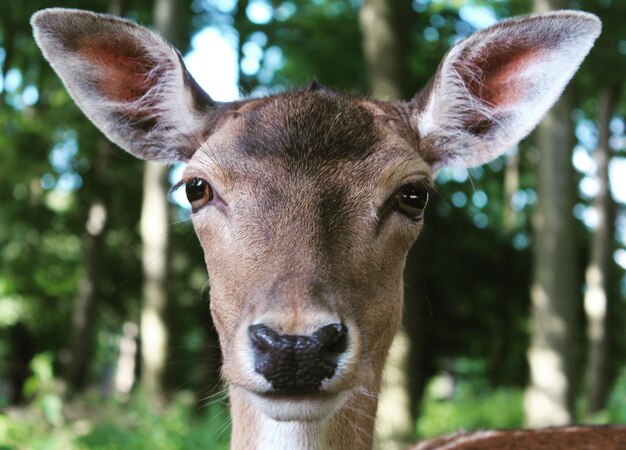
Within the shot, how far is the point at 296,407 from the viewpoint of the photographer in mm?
2479

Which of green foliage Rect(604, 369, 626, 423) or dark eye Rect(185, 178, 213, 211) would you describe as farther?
green foliage Rect(604, 369, 626, 423)

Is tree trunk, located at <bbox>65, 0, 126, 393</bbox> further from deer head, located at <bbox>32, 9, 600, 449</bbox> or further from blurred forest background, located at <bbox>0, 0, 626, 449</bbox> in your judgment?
deer head, located at <bbox>32, 9, 600, 449</bbox>

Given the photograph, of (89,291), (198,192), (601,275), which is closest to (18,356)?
(89,291)

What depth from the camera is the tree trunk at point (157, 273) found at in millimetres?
10330

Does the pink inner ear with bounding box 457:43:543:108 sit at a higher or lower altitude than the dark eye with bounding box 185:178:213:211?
higher

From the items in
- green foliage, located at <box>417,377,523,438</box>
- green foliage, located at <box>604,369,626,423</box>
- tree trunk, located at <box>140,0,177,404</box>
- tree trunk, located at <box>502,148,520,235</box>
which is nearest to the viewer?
green foliage, located at <box>604,369,626,423</box>

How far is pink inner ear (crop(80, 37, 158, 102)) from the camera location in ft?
11.6

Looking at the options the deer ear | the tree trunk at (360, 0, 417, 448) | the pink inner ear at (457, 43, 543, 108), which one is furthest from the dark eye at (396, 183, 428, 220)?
the tree trunk at (360, 0, 417, 448)

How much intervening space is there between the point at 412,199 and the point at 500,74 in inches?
34.7

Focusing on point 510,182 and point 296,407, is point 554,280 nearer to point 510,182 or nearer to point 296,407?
point 296,407

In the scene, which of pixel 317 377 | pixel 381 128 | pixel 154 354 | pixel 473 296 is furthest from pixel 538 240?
pixel 473 296

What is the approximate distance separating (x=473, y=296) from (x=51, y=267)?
11187 mm

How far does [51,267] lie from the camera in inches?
719

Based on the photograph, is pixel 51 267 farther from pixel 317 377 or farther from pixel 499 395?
pixel 317 377
